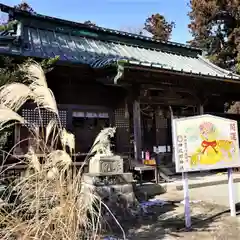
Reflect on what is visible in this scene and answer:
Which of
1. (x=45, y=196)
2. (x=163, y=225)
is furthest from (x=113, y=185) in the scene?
(x=45, y=196)

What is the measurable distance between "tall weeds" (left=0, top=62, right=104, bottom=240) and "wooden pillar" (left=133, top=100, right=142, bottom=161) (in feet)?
18.0

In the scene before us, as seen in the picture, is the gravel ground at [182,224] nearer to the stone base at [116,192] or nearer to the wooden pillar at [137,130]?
the stone base at [116,192]

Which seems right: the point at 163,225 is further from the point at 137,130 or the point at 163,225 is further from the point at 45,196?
the point at 137,130

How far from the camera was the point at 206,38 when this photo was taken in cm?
1923

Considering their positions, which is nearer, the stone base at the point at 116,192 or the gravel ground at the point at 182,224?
the gravel ground at the point at 182,224

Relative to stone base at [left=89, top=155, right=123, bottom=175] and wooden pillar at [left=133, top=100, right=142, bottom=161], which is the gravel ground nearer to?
stone base at [left=89, top=155, right=123, bottom=175]

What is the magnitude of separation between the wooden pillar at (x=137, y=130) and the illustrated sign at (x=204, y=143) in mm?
3418

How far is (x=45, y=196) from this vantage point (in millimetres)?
2850

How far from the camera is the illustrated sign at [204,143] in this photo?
4.82 m

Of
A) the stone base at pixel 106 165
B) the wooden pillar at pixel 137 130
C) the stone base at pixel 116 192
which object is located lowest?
the stone base at pixel 116 192

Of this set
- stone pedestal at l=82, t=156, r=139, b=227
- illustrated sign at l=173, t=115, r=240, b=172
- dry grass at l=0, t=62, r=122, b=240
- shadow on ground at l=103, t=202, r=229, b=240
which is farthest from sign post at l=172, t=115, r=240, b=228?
dry grass at l=0, t=62, r=122, b=240

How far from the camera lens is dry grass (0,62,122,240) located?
2609 mm

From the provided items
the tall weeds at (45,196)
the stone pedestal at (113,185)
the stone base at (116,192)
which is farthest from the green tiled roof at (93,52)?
the tall weeds at (45,196)

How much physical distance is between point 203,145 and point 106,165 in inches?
69.7
